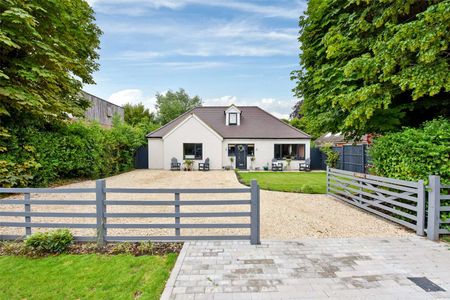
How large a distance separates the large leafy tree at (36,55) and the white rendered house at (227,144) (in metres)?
8.94

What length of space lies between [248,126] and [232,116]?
6.02 ft

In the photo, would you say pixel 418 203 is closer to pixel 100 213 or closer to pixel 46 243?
pixel 100 213

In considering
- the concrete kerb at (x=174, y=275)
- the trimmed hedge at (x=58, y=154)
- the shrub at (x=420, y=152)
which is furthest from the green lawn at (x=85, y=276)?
the trimmed hedge at (x=58, y=154)

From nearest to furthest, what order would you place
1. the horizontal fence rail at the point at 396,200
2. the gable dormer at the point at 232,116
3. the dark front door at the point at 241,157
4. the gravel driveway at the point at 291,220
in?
1. the horizontal fence rail at the point at 396,200
2. the gravel driveway at the point at 291,220
3. the dark front door at the point at 241,157
4. the gable dormer at the point at 232,116

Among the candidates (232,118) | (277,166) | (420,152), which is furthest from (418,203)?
(232,118)

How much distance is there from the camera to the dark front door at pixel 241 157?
19578mm

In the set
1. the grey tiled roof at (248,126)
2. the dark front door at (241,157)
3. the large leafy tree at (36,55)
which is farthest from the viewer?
the grey tiled roof at (248,126)

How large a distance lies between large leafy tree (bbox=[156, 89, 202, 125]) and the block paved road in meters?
37.2

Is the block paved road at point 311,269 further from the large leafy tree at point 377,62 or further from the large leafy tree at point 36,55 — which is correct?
the large leafy tree at point 36,55

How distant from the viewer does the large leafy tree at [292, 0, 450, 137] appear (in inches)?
183

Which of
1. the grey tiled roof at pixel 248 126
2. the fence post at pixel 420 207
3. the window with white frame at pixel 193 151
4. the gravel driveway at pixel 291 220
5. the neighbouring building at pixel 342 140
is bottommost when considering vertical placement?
the gravel driveway at pixel 291 220

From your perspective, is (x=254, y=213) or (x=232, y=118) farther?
(x=232, y=118)

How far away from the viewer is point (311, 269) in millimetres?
3289

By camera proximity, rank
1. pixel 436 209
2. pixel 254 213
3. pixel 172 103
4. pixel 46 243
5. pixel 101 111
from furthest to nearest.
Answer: pixel 172 103 → pixel 101 111 → pixel 436 209 → pixel 254 213 → pixel 46 243
